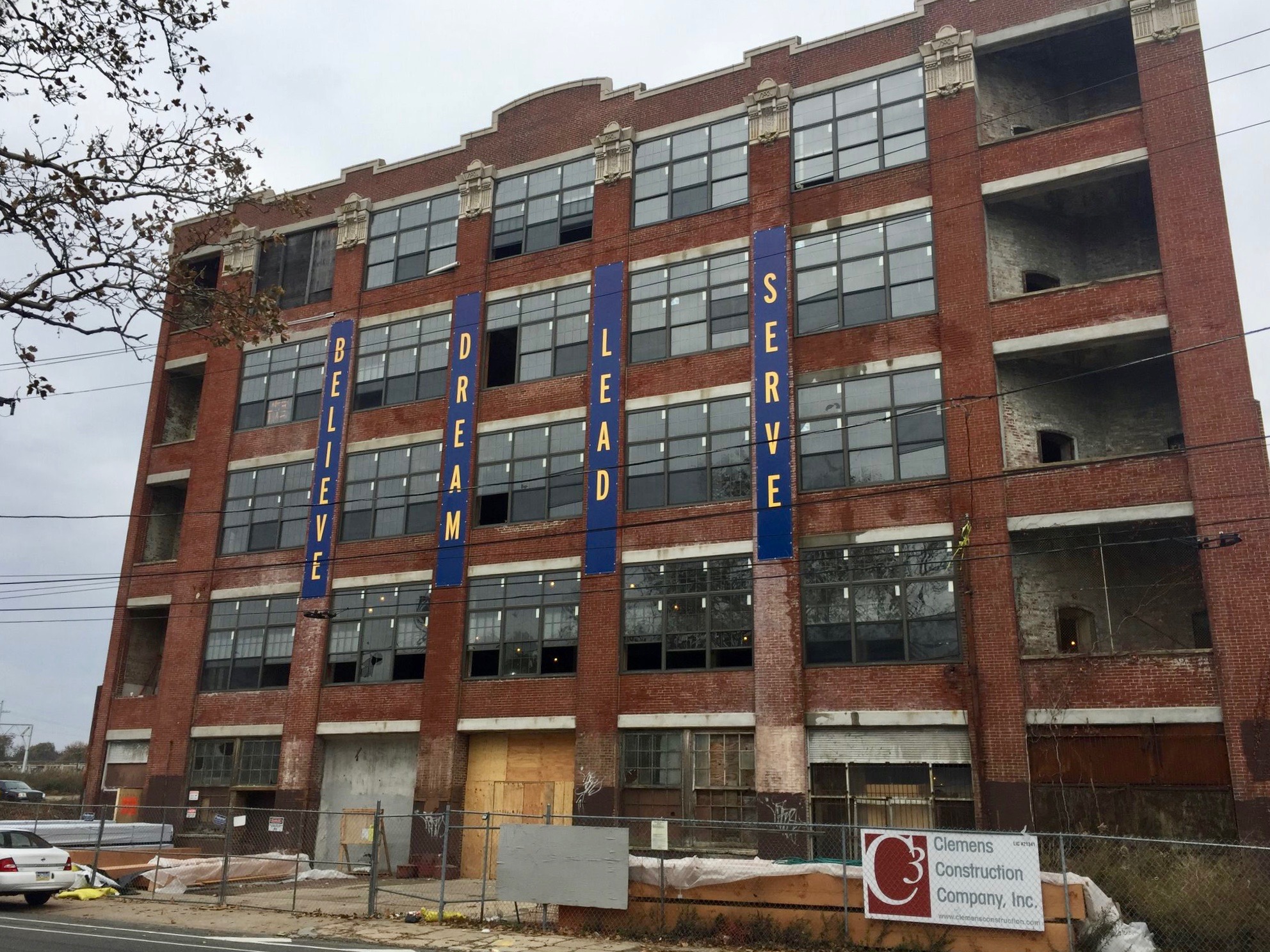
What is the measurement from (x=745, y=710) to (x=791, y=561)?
372cm

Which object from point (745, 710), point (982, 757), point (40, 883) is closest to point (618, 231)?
point (745, 710)

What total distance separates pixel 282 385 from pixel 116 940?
22.2 meters

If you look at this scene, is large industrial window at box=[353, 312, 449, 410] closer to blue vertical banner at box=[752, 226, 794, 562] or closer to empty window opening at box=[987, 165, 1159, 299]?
blue vertical banner at box=[752, 226, 794, 562]

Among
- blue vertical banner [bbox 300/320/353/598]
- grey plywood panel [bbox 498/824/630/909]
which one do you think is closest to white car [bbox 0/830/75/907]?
grey plywood panel [bbox 498/824/630/909]

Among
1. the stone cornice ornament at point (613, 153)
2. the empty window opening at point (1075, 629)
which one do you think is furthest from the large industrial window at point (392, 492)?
the empty window opening at point (1075, 629)

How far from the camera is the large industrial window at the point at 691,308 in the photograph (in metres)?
28.6

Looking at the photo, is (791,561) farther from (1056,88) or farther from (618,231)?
(1056,88)

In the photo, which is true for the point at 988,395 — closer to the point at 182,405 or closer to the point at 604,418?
the point at 604,418

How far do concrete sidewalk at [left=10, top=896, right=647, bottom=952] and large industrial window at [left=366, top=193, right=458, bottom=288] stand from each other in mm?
19663

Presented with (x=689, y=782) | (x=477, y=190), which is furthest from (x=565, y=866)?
(x=477, y=190)

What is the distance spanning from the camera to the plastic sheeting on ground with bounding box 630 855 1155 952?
14.8 meters

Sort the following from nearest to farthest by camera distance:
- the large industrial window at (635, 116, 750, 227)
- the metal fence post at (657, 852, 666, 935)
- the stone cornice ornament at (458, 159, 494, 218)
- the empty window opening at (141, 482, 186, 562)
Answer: the metal fence post at (657, 852, 666, 935), the large industrial window at (635, 116, 750, 227), the stone cornice ornament at (458, 159, 494, 218), the empty window opening at (141, 482, 186, 562)

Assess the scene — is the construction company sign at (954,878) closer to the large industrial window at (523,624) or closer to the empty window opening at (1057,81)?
the large industrial window at (523,624)

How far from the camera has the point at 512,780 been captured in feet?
93.9
